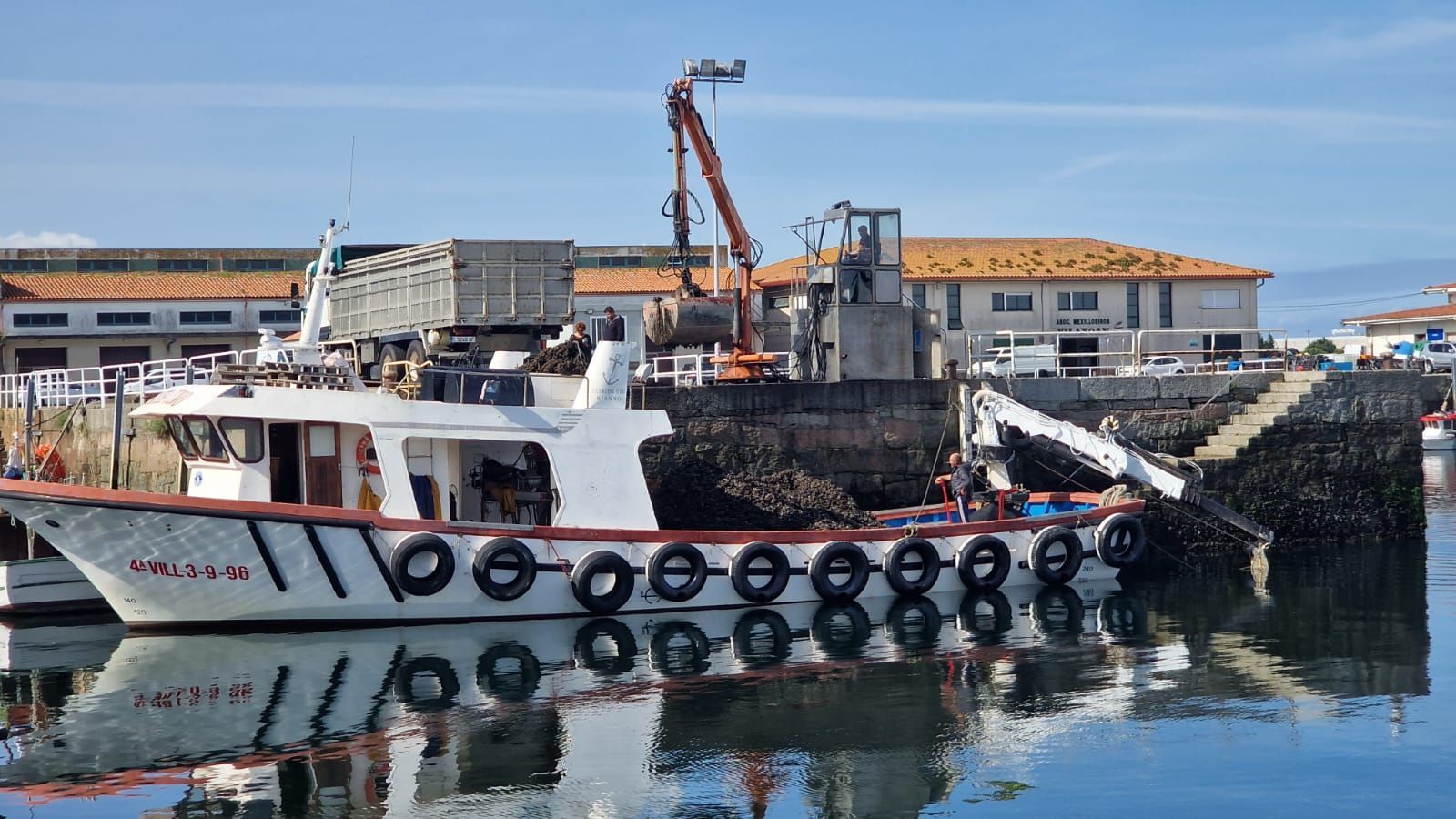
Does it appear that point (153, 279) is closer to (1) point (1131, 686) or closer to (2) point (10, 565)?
(2) point (10, 565)

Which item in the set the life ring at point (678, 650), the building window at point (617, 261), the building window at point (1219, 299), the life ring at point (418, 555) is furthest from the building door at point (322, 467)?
the building window at point (617, 261)

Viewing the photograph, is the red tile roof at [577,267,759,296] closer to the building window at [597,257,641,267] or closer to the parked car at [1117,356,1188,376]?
the building window at [597,257,641,267]

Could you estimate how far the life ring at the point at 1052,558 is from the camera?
17.9 meters

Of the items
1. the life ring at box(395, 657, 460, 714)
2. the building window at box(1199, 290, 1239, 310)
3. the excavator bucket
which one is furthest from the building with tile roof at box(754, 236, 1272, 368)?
the life ring at box(395, 657, 460, 714)

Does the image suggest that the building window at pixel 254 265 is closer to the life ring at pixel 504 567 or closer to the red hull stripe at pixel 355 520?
the red hull stripe at pixel 355 520

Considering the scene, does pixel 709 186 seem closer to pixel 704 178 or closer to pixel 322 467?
pixel 704 178

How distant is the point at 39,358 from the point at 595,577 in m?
36.3

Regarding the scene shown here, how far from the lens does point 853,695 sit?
1269cm

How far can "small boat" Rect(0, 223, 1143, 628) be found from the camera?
47.7 feet

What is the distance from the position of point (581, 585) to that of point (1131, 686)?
18.8 ft

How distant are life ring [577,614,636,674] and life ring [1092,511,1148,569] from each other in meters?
6.22

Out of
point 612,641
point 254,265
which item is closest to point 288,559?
point 612,641

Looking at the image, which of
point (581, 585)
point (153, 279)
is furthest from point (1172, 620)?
point (153, 279)

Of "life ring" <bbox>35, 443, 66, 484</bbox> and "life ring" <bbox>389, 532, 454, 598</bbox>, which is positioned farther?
"life ring" <bbox>35, 443, 66, 484</bbox>
